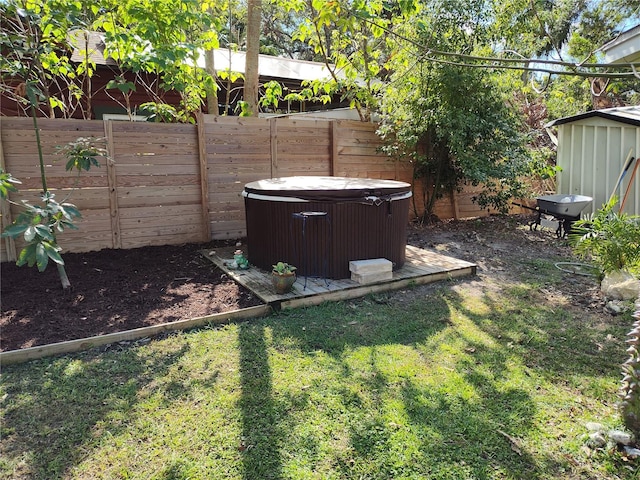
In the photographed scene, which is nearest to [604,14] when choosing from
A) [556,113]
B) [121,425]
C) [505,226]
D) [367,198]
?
[556,113]

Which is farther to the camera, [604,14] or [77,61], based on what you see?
[604,14]

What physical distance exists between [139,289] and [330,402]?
2490mm

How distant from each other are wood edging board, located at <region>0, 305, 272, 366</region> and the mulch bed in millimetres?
127

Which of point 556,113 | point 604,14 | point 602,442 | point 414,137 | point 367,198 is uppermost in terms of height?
point 604,14

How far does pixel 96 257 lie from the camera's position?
4750 millimetres

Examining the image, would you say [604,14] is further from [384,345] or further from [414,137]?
[384,345]

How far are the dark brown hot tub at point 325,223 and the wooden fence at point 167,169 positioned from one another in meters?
1.48

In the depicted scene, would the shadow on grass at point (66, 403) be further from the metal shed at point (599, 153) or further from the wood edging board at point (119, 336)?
the metal shed at point (599, 153)

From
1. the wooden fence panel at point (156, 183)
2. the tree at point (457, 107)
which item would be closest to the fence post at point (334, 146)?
the tree at point (457, 107)

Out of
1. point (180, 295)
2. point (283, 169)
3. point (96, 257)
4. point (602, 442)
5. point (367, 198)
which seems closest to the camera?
point (602, 442)

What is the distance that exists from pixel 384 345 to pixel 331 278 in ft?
4.37

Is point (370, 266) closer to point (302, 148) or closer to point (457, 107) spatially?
point (302, 148)

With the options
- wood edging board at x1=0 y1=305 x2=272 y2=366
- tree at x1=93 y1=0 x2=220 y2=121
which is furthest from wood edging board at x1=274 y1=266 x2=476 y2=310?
tree at x1=93 y1=0 x2=220 y2=121

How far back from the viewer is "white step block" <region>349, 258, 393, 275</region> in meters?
4.09
